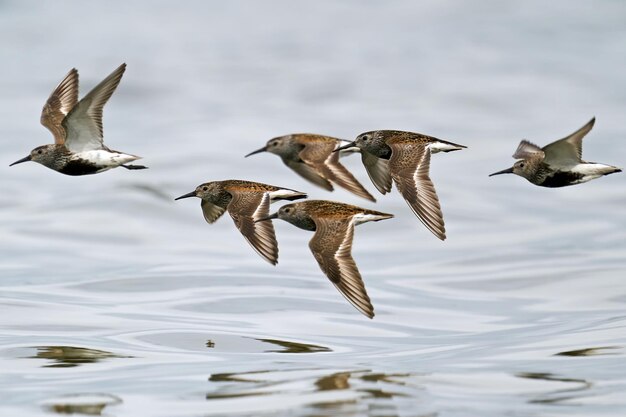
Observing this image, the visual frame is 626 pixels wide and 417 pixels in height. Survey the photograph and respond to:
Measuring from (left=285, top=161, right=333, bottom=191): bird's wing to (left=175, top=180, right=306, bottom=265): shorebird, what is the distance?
363mm

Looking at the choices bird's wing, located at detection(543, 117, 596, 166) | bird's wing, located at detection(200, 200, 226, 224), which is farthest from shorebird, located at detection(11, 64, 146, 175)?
bird's wing, located at detection(543, 117, 596, 166)

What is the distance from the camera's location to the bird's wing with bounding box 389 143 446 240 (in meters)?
15.3

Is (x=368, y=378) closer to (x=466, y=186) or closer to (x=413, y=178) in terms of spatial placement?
(x=413, y=178)

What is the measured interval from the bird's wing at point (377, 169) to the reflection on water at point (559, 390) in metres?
2.98

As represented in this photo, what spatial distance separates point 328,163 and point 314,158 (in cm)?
21

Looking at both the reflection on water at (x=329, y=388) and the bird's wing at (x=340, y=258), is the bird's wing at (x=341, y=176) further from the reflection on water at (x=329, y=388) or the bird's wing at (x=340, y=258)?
the reflection on water at (x=329, y=388)

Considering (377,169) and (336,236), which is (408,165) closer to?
(336,236)

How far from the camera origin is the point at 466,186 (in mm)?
56281

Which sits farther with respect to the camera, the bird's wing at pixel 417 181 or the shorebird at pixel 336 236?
the bird's wing at pixel 417 181

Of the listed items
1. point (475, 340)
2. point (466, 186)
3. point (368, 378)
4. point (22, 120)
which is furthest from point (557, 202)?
point (368, 378)

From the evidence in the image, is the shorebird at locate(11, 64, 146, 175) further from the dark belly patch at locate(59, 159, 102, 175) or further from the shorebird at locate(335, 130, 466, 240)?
the shorebird at locate(335, 130, 466, 240)

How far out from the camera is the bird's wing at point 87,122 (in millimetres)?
16000

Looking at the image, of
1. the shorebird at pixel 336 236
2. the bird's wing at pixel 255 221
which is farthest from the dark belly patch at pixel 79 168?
the shorebird at pixel 336 236

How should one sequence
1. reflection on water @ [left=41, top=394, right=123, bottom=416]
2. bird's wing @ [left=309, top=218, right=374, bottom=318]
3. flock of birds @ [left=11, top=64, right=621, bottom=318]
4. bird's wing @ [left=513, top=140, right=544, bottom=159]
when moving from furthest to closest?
reflection on water @ [left=41, top=394, right=123, bottom=416]
bird's wing @ [left=513, top=140, right=544, bottom=159]
flock of birds @ [left=11, top=64, right=621, bottom=318]
bird's wing @ [left=309, top=218, right=374, bottom=318]
